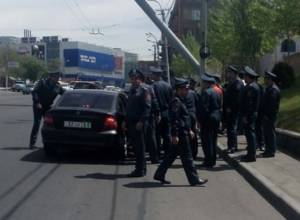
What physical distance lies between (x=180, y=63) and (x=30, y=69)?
67.6 m

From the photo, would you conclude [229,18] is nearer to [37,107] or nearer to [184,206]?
[37,107]

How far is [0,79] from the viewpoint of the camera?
14638 cm

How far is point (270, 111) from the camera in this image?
14609 millimetres

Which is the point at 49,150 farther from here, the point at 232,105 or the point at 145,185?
the point at 232,105

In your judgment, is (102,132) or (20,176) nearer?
(20,176)

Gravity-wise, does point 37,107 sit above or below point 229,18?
below

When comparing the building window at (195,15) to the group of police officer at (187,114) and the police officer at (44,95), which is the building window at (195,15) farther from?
the police officer at (44,95)

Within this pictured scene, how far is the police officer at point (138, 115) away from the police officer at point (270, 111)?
3048mm

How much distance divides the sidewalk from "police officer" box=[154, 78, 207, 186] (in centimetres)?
111

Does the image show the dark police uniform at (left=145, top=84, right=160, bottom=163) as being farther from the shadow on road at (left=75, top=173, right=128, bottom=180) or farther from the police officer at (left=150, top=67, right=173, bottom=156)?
the shadow on road at (left=75, top=173, right=128, bottom=180)

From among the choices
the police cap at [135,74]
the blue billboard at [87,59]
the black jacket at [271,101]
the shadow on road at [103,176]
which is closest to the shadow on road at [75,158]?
the shadow on road at [103,176]

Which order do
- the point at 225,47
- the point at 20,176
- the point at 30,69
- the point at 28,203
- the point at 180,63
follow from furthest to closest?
1. the point at 30,69
2. the point at 180,63
3. the point at 225,47
4. the point at 20,176
5. the point at 28,203

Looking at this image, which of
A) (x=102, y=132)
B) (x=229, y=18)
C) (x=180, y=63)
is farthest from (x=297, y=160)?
(x=180, y=63)

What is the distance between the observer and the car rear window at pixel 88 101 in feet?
48.0
